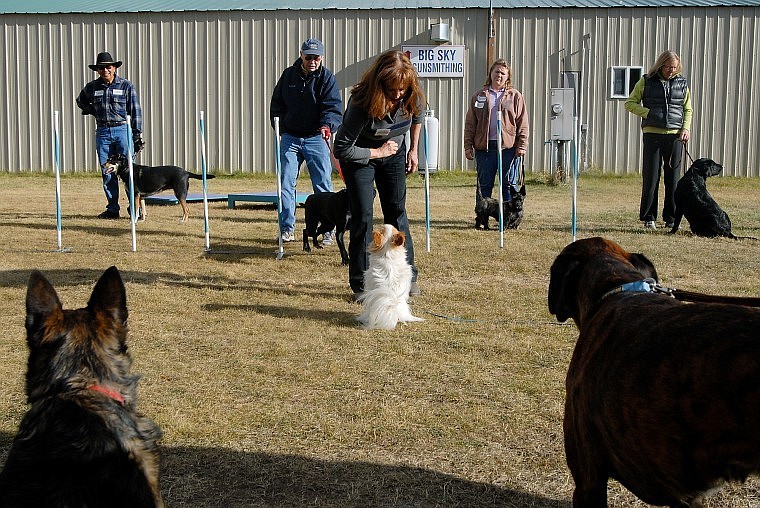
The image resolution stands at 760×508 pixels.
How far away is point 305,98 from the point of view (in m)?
9.38

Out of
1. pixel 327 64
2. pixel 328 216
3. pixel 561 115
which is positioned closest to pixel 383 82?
pixel 328 216

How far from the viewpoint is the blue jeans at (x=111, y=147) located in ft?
39.8

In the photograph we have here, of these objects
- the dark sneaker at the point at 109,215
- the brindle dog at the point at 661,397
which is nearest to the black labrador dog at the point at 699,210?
the dark sneaker at the point at 109,215

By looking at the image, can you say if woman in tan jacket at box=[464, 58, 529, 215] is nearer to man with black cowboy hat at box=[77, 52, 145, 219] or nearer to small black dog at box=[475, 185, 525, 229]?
small black dog at box=[475, 185, 525, 229]

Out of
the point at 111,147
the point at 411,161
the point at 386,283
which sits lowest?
the point at 386,283

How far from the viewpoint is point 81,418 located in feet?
8.29

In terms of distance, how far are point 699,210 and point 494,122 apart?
2713mm

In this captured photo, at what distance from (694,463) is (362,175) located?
14.9 feet

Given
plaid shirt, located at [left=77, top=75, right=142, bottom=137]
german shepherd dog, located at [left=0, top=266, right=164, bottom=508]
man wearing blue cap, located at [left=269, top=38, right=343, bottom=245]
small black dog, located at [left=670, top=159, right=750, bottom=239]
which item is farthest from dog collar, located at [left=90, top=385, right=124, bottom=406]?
plaid shirt, located at [left=77, top=75, right=142, bottom=137]

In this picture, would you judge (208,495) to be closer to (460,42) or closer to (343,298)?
(343,298)

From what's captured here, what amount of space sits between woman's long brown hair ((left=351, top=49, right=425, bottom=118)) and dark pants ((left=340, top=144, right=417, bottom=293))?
17.9 inches

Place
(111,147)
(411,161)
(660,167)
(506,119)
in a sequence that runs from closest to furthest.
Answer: (411,161), (506,119), (660,167), (111,147)

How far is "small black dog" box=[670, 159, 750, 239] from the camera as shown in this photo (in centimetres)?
1030

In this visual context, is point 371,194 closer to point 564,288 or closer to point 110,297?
point 564,288
